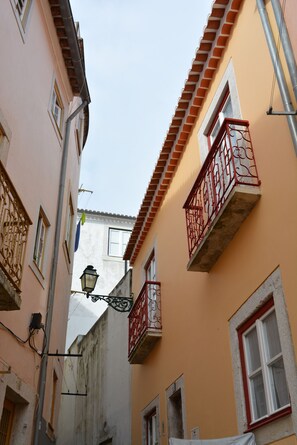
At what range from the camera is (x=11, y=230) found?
625 centimetres

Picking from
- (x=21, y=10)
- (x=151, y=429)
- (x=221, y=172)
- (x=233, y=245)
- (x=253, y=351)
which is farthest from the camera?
(x=151, y=429)

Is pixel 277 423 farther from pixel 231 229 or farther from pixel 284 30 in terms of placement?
pixel 284 30

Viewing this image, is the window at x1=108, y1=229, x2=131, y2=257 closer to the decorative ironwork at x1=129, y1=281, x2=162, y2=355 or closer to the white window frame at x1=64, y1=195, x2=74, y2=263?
the white window frame at x1=64, y1=195, x2=74, y2=263

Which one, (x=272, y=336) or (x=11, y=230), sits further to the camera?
(x=11, y=230)

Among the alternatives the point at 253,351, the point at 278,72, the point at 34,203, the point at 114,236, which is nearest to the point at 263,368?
the point at 253,351

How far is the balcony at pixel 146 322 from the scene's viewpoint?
9.38 meters

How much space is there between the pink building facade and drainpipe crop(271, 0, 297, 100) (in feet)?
10.3

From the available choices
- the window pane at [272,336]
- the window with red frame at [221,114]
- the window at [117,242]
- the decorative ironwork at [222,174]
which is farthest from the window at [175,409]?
the window at [117,242]

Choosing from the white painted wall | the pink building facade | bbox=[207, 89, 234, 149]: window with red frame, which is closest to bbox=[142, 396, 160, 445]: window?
the pink building facade

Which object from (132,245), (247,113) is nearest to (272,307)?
(247,113)

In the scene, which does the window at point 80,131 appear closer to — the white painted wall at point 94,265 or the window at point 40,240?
the window at point 40,240

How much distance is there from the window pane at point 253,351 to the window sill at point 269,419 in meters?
0.56

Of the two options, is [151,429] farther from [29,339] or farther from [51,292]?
[29,339]

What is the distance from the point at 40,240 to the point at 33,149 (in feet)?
5.27
